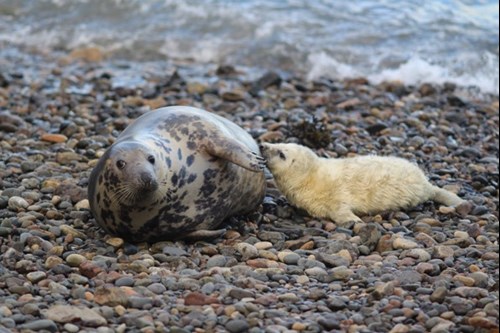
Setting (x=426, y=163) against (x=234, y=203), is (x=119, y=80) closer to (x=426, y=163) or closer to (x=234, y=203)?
(x=426, y=163)

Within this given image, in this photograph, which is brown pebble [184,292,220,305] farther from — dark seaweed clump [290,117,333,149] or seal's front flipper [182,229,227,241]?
dark seaweed clump [290,117,333,149]

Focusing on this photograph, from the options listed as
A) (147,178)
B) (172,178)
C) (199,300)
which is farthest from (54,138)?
(199,300)

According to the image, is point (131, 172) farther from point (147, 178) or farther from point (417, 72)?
point (417, 72)

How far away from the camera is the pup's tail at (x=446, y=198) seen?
6.90 m

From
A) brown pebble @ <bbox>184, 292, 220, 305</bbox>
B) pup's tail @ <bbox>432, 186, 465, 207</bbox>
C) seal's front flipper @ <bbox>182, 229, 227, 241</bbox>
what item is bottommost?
pup's tail @ <bbox>432, 186, 465, 207</bbox>

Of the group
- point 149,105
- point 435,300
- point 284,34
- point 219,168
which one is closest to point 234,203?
point 219,168

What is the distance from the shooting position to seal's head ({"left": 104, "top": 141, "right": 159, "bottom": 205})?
18.7 feet

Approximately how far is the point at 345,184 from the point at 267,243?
3.11ft

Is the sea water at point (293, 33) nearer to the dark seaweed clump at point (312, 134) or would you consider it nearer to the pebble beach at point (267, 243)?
the pebble beach at point (267, 243)

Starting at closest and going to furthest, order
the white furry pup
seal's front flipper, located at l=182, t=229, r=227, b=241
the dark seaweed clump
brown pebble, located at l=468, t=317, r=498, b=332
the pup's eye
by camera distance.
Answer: brown pebble, located at l=468, t=317, r=498, b=332 < the pup's eye < seal's front flipper, located at l=182, t=229, r=227, b=241 < the white furry pup < the dark seaweed clump

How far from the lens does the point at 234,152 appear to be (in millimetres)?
6164

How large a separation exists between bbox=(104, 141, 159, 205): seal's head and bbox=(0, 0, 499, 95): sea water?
6.32 meters

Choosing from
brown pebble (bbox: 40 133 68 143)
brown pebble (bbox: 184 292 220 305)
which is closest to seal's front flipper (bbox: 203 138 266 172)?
brown pebble (bbox: 184 292 220 305)

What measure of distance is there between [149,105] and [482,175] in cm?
369
